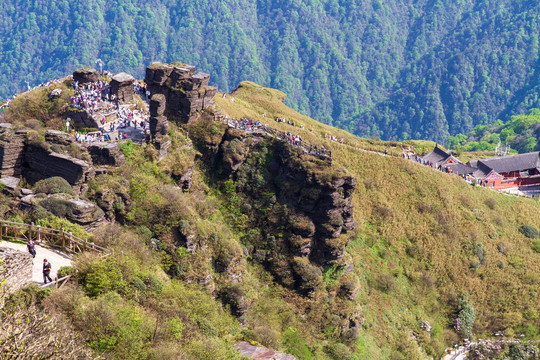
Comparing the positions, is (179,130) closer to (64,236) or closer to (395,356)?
(64,236)

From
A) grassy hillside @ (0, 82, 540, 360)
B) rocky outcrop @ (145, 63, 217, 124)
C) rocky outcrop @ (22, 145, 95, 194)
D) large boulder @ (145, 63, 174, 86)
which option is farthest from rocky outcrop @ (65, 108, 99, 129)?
large boulder @ (145, 63, 174, 86)

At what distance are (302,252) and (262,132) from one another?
48.1 feet

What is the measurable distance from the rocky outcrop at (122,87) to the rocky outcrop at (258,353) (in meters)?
34.5

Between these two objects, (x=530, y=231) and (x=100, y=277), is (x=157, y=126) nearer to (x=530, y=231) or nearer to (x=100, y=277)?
(x=100, y=277)

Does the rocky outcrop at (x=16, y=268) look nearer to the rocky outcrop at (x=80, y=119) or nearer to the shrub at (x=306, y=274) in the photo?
the rocky outcrop at (x=80, y=119)

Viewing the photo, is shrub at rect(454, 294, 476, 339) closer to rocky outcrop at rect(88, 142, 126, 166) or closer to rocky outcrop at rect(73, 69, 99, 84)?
rocky outcrop at rect(88, 142, 126, 166)

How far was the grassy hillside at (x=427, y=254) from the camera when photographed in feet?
214

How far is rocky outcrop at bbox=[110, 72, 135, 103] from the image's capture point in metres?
61.8

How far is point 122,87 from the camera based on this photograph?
205 ft

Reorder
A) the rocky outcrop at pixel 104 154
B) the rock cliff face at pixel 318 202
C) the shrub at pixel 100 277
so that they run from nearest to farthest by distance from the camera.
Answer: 1. the shrub at pixel 100 277
2. the rocky outcrop at pixel 104 154
3. the rock cliff face at pixel 318 202

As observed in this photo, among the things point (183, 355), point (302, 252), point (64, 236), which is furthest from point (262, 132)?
point (183, 355)

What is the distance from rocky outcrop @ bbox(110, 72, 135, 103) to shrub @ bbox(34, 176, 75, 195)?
18752 millimetres

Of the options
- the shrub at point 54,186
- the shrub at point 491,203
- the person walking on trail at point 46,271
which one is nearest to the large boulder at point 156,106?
the shrub at point 54,186

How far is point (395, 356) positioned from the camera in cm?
5916
